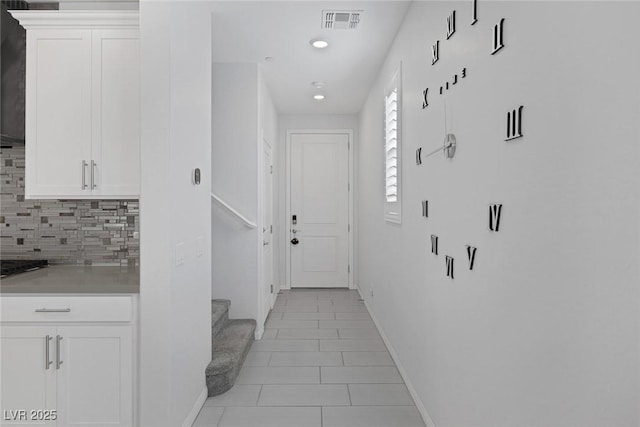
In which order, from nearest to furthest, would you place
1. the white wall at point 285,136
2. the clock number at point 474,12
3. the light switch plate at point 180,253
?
the clock number at point 474,12, the light switch plate at point 180,253, the white wall at point 285,136

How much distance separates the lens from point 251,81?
381 cm

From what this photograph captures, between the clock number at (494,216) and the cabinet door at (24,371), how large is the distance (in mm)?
2063

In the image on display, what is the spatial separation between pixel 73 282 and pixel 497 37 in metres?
2.23

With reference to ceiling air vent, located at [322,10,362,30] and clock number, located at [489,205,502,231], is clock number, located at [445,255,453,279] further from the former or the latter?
ceiling air vent, located at [322,10,362,30]

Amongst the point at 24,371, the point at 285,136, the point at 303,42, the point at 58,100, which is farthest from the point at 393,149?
the point at 285,136

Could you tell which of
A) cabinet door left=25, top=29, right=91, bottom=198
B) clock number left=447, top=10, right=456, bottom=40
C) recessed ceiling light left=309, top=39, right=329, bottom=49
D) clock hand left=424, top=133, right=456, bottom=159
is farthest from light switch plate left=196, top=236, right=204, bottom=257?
recessed ceiling light left=309, top=39, right=329, bottom=49

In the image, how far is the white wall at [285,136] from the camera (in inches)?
235

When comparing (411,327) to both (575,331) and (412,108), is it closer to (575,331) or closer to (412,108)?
(412,108)

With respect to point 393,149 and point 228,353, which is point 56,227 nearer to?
point 228,353

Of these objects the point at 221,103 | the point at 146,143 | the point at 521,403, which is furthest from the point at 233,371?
the point at 221,103

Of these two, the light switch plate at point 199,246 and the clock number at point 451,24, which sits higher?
the clock number at point 451,24

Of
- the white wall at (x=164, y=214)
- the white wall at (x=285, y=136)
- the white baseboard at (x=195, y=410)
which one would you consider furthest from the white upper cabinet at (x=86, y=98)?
the white wall at (x=285, y=136)

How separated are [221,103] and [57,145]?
185 centimetres

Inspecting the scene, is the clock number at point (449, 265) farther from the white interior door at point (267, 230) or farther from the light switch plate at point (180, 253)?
the white interior door at point (267, 230)
